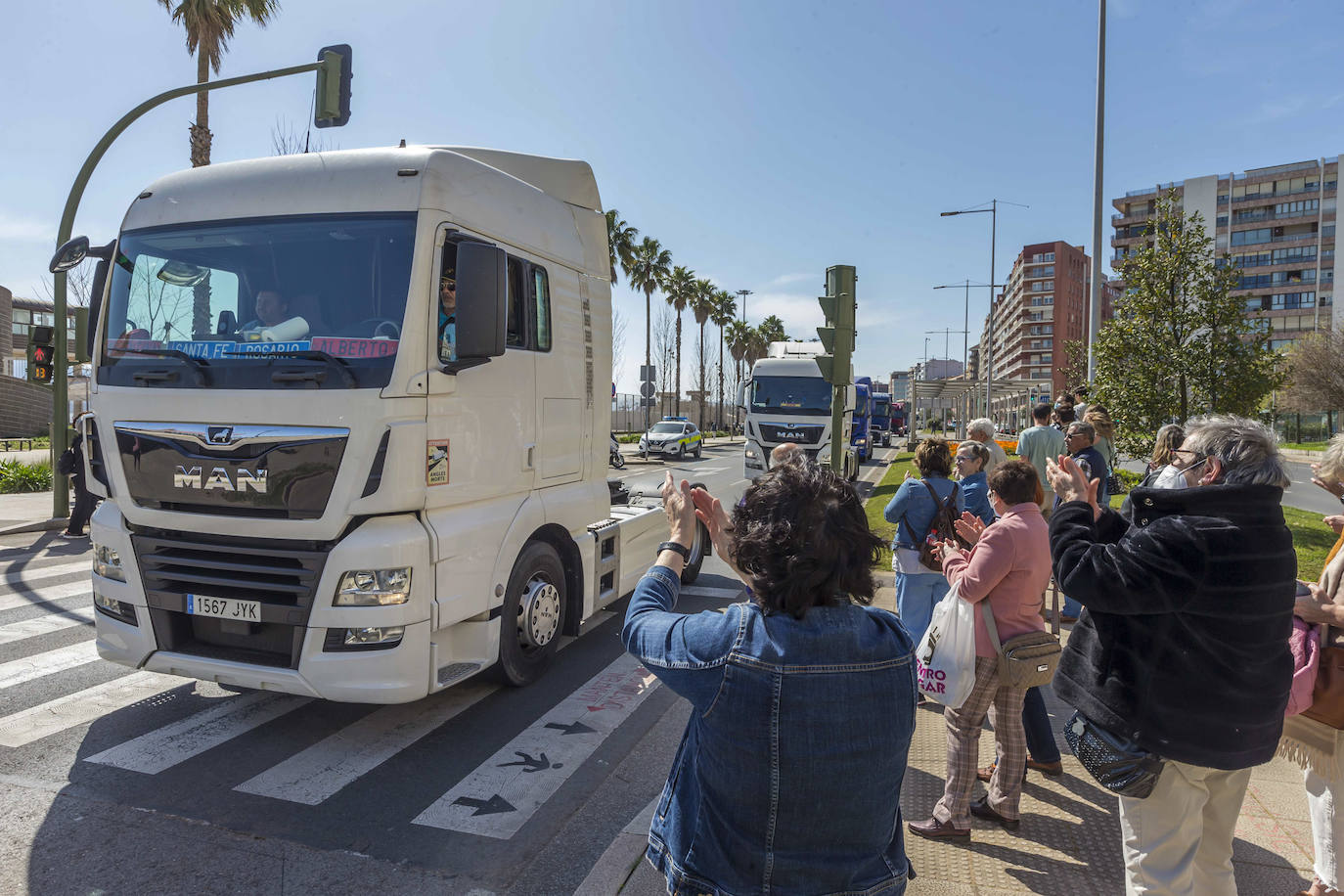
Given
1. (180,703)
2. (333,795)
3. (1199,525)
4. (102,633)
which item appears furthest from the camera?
(180,703)

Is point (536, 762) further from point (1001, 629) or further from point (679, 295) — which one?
point (679, 295)

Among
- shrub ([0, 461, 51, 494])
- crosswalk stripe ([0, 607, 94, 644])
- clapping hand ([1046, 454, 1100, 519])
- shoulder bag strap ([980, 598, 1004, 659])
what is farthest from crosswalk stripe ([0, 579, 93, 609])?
shrub ([0, 461, 51, 494])

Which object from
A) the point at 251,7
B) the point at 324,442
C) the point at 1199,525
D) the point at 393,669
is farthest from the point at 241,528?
the point at 251,7

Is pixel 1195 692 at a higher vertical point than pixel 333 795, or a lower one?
higher

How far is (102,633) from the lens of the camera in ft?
14.9

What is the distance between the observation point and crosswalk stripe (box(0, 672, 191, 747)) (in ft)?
14.9

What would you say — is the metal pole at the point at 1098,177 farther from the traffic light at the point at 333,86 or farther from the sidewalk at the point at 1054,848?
the traffic light at the point at 333,86

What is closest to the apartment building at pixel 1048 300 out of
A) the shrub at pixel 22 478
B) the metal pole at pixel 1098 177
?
the metal pole at pixel 1098 177

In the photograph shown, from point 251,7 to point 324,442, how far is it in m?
17.7

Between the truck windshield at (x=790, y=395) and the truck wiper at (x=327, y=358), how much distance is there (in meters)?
15.5

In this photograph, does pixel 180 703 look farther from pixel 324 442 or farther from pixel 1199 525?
pixel 1199 525

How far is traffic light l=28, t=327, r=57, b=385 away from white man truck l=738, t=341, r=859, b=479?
13.3 meters

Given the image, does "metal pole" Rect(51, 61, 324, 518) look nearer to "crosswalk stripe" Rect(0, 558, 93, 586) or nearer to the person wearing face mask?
"crosswalk stripe" Rect(0, 558, 93, 586)

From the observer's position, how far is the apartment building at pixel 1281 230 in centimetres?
8062
